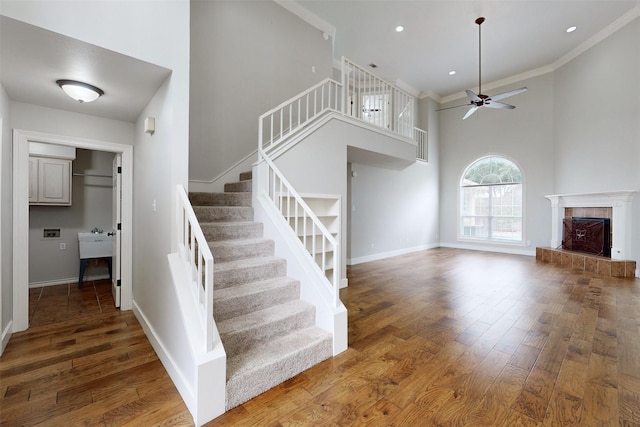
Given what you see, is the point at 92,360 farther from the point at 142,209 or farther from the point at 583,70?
the point at 583,70

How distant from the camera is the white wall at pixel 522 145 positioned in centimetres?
657

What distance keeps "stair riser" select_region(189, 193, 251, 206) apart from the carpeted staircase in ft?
0.93

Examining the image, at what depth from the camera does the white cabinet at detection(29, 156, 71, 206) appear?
4.05 m

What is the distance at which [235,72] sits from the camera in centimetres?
409

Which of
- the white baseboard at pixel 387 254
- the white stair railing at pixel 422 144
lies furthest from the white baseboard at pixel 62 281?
the white stair railing at pixel 422 144

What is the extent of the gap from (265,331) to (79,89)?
8.16ft

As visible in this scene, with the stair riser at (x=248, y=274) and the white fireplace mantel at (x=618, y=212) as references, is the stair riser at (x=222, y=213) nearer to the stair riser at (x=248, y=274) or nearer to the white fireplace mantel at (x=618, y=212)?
the stair riser at (x=248, y=274)

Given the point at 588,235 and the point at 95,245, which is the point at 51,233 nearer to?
the point at 95,245

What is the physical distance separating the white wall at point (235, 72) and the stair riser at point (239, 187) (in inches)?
12.1

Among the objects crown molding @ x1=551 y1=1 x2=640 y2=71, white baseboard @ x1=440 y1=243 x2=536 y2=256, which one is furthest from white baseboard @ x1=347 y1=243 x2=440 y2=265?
crown molding @ x1=551 y1=1 x2=640 y2=71

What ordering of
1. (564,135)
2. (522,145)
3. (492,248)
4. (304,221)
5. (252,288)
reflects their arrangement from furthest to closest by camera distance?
(492,248) < (522,145) < (564,135) < (304,221) < (252,288)

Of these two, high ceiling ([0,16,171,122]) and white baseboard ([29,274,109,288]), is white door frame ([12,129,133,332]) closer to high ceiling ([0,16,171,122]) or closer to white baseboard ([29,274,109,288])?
high ceiling ([0,16,171,122])

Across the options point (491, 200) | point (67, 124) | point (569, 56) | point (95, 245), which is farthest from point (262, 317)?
point (569, 56)

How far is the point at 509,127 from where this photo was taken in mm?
7105
